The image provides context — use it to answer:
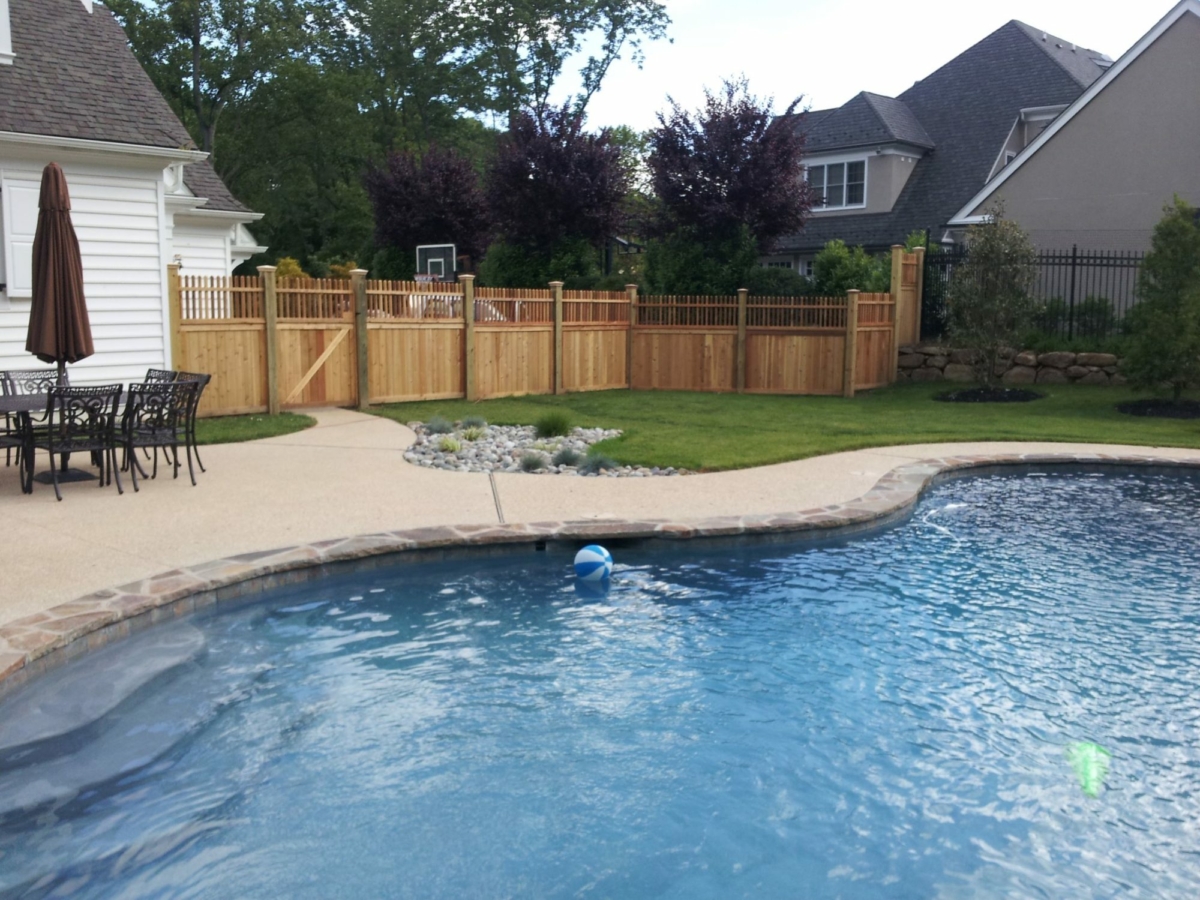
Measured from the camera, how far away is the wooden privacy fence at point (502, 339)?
1345cm

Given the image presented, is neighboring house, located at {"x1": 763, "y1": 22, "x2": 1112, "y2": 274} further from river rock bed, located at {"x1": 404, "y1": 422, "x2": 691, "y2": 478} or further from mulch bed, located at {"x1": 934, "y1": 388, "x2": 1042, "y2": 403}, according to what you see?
river rock bed, located at {"x1": 404, "y1": 422, "x2": 691, "y2": 478}

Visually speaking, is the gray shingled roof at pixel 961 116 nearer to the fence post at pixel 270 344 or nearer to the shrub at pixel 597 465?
the fence post at pixel 270 344

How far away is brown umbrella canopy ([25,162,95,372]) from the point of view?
876 centimetres

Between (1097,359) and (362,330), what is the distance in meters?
12.6

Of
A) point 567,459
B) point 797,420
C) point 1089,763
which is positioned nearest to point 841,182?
point 797,420

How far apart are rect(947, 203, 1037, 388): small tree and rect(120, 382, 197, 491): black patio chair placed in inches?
511

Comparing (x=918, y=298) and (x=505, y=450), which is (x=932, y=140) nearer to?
(x=918, y=298)

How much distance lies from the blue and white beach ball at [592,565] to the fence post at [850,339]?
38.9ft

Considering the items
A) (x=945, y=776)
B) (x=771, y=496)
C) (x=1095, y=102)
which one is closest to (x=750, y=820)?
(x=945, y=776)

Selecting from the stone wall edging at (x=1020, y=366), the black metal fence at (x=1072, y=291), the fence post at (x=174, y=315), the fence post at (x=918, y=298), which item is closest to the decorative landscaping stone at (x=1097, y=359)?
the stone wall edging at (x=1020, y=366)

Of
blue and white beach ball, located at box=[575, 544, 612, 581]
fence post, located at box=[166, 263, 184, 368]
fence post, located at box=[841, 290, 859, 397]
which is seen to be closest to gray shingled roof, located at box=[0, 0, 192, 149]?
fence post, located at box=[166, 263, 184, 368]

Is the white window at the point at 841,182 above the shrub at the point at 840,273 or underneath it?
above

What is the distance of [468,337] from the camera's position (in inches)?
635

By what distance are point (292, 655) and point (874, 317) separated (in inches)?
593
